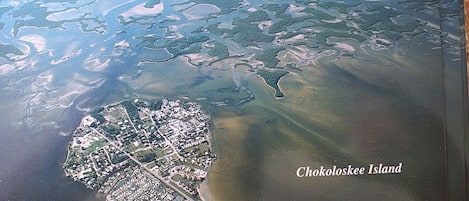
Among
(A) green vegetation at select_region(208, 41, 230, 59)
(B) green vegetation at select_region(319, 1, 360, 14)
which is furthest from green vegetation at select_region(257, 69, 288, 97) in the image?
(B) green vegetation at select_region(319, 1, 360, 14)

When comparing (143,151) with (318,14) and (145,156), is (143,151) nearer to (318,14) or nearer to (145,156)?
(145,156)

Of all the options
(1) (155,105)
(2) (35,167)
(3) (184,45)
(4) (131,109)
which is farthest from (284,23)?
(2) (35,167)

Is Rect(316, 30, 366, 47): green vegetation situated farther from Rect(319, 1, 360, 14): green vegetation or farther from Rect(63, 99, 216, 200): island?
Rect(63, 99, 216, 200): island

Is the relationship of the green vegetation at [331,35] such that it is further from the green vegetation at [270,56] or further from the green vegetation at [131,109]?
the green vegetation at [131,109]

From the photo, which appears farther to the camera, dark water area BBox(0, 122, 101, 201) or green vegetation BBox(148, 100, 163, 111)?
green vegetation BBox(148, 100, 163, 111)

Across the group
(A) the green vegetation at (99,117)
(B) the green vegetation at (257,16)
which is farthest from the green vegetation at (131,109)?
(B) the green vegetation at (257,16)

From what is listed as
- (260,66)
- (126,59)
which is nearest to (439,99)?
(260,66)
